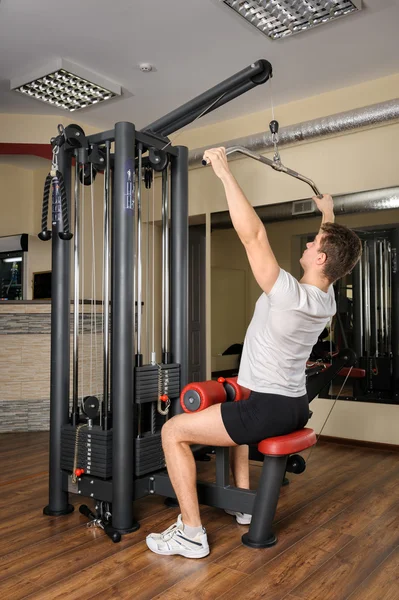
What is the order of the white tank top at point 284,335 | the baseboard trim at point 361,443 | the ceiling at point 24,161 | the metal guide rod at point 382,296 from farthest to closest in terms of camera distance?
1. the ceiling at point 24,161
2. the metal guide rod at point 382,296
3. the baseboard trim at point 361,443
4. the white tank top at point 284,335

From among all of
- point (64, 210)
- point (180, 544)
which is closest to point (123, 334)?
point (64, 210)

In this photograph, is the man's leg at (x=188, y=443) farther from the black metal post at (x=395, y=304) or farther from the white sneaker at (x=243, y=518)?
the black metal post at (x=395, y=304)

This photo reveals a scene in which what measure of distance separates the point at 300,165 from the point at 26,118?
2.49m

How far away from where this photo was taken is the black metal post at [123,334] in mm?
2547

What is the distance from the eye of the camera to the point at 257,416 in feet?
7.50

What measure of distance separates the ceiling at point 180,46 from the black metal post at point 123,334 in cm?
124

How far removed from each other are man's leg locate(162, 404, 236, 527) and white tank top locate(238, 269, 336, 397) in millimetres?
217

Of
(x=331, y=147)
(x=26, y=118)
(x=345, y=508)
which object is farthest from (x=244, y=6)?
(x=345, y=508)

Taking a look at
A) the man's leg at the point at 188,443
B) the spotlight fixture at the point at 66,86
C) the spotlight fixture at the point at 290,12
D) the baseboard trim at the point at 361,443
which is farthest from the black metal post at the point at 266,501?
the spotlight fixture at the point at 66,86

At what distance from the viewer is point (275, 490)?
235 cm

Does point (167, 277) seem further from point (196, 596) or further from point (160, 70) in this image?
point (160, 70)

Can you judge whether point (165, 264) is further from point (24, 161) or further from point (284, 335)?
point (24, 161)

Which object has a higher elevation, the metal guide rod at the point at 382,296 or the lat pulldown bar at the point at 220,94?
the lat pulldown bar at the point at 220,94

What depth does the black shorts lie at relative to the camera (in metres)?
2.29
